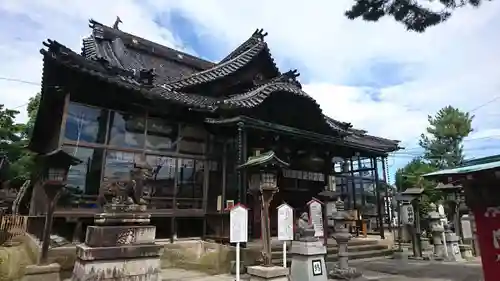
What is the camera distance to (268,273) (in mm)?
7148

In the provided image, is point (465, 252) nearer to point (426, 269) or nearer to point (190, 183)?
point (426, 269)

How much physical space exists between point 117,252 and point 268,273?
3303 mm

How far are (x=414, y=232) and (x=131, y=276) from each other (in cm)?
1181

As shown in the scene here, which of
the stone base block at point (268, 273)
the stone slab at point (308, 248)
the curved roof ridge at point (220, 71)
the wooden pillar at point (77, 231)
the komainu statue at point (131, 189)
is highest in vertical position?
the curved roof ridge at point (220, 71)

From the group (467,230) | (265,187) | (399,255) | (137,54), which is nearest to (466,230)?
(467,230)

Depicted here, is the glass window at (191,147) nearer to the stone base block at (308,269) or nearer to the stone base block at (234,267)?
the stone base block at (234,267)

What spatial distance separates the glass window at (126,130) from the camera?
10850mm

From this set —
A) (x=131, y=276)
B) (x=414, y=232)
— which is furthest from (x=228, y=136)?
(x=414, y=232)

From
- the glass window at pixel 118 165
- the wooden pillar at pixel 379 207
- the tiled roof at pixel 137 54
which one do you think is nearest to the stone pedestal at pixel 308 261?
the glass window at pixel 118 165

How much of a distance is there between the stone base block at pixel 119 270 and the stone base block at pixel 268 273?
2195 millimetres

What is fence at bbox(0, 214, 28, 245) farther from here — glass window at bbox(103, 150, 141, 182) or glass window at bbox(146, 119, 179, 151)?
glass window at bbox(146, 119, 179, 151)

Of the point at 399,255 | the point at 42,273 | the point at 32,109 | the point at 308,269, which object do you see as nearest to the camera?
the point at 42,273

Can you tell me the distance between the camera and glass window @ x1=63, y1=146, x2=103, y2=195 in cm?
1020

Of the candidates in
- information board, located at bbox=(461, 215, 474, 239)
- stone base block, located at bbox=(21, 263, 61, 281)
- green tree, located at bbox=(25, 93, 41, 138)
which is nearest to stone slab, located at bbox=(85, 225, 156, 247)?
stone base block, located at bbox=(21, 263, 61, 281)
